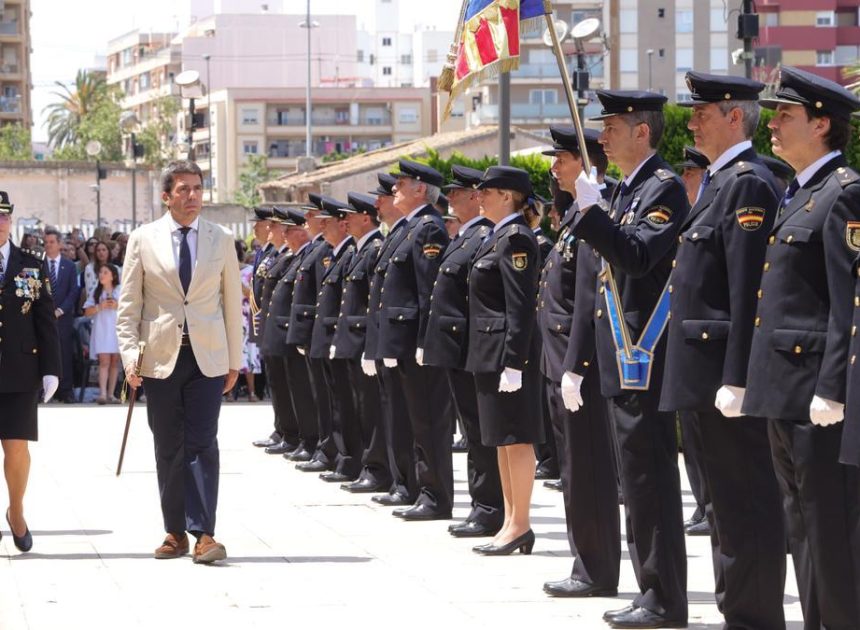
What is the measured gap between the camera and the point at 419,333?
11.6m

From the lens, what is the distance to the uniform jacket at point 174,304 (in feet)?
32.7

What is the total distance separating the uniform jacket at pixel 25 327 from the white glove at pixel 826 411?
5445mm

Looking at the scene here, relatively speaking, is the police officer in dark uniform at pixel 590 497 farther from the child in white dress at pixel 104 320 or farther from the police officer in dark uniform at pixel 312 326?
the child in white dress at pixel 104 320

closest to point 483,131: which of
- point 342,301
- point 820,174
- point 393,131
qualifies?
point 342,301

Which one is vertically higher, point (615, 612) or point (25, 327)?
point (25, 327)

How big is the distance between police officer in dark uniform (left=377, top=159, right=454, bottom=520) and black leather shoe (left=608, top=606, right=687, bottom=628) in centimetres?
395

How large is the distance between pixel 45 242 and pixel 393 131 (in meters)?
104

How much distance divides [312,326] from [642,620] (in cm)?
780

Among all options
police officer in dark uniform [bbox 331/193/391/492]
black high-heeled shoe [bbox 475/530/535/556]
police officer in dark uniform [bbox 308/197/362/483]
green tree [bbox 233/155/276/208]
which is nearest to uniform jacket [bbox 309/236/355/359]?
police officer in dark uniform [bbox 308/197/362/483]

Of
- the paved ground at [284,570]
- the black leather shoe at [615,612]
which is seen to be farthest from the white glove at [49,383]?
the black leather shoe at [615,612]

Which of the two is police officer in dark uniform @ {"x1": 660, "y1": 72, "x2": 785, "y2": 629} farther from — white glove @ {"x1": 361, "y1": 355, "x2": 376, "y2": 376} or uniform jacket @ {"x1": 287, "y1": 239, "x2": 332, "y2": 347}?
uniform jacket @ {"x1": 287, "y1": 239, "x2": 332, "y2": 347}

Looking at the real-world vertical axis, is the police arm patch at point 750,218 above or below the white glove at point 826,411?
above

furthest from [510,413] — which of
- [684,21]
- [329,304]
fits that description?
[684,21]

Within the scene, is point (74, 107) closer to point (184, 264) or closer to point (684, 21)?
point (684, 21)
